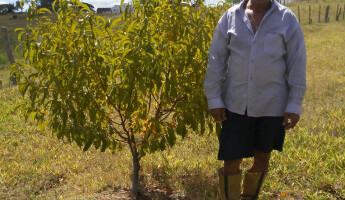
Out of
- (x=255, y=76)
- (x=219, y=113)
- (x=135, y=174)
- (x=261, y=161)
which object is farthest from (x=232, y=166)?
(x=135, y=174)

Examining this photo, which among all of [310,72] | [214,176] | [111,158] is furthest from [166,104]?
[310,72]

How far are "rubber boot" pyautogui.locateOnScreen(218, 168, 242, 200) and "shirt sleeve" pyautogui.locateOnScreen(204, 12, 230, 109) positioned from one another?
572mm

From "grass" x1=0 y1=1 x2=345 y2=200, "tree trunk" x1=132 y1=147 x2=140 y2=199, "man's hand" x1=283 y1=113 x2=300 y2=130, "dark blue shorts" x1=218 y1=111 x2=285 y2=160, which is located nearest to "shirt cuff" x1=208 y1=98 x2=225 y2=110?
"dark blue shorts" x1=218 y1=111 x2=285 y2=160

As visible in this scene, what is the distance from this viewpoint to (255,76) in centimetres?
229

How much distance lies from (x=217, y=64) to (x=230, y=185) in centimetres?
94

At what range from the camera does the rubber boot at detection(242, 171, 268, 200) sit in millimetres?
2764

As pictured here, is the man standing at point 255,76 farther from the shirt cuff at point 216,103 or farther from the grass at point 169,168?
the grass at point 169,168

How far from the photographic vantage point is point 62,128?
2.53 m

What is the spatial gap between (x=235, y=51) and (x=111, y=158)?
2.44 meters

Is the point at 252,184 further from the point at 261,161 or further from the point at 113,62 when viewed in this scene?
the point at 113,62

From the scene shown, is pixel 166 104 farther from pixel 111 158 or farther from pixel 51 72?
pixel 111 158

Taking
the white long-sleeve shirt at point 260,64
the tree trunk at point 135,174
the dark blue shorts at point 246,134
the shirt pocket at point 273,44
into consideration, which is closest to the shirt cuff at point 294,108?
the white long-sleeve shirt at point 260,64

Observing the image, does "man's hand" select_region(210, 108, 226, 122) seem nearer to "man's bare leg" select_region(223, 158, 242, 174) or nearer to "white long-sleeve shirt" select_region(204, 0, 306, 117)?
"white long-sleeve shirt" select_region(204, 0, 306, 117)

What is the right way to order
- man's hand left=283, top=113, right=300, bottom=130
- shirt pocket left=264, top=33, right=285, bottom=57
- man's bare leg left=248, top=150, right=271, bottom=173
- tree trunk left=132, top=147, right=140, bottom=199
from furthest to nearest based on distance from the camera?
1. tree trunk left=132, top=147, right=140, bottom=199
2. man's bare leg left=248, top=150, right=271, bottom=173
3. man's hand left=283, top=113, right=300, bottom=130
4. shirt pocket left=264, top=33, right=285, bottom=57
